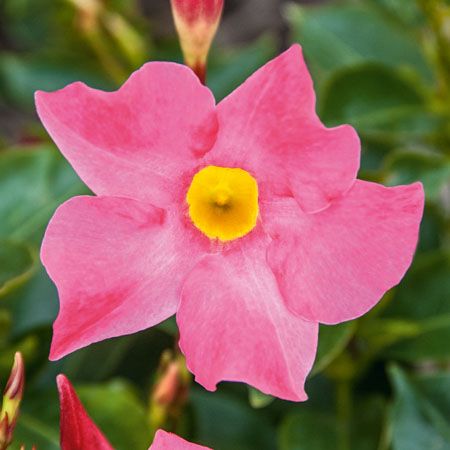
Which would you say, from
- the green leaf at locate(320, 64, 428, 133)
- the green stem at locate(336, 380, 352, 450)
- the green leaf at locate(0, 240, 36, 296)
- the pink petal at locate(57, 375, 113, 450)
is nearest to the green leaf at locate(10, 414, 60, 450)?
the green leaf at locate(0, 240, 36, 296)

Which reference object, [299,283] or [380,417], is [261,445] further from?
[299,283]

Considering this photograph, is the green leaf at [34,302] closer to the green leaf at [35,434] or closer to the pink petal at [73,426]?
the green leaf at [35,434]

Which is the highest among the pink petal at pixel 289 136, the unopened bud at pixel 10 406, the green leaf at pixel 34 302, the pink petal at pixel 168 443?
the pink petal at pixel 289 136

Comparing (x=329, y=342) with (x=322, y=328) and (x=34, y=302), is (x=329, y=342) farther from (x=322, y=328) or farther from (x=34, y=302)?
(x=34, y=302)

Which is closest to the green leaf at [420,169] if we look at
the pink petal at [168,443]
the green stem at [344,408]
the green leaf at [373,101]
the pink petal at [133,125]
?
the green leaf at [373,101]

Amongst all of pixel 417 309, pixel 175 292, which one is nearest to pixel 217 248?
pixel 175 292

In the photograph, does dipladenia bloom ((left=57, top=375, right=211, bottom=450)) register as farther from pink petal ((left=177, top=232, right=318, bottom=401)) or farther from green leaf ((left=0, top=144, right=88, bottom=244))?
green leaf ((left=0, top=144, right=88, bottom=244))
